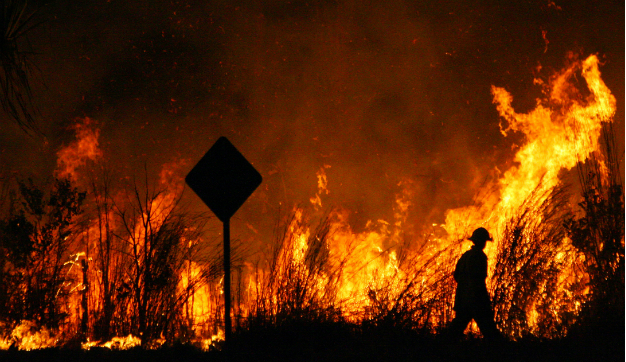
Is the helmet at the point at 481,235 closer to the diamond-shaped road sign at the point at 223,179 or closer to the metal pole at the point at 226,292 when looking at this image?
the diamond-shaped road sign at the point at 223,179

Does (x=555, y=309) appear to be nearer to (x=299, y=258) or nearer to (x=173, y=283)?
(x=299, y=258)

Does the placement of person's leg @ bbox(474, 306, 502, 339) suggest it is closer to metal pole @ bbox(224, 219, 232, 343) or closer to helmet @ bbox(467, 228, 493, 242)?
helmet @ bbox(467, 228, 493, 242)

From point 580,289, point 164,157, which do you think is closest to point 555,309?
point 580,289

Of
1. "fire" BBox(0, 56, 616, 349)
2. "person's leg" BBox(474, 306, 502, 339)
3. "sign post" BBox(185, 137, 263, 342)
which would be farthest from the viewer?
"fire" BBox(0, 56, 616, 349)

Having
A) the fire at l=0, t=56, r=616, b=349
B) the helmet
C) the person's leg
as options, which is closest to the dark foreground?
the person's leg

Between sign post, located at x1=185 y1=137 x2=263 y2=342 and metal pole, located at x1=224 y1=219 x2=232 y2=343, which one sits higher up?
sign post, located at x1=185 y1=137 x2=263 y2=342

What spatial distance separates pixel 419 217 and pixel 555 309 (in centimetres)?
853

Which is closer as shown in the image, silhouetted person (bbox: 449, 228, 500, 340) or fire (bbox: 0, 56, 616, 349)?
silhouetted person (bbox: 449, 228, 500, 340)

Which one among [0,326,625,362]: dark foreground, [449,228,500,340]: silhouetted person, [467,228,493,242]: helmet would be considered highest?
[467,228,493,242]: helmet

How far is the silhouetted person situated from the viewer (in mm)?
7848

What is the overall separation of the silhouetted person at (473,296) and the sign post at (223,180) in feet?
10.4

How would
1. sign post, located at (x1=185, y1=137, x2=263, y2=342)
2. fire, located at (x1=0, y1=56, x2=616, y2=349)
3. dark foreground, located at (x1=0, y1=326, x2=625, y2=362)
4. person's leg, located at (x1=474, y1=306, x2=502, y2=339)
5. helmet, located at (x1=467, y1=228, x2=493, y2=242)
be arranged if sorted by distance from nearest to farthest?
dark foreground, located at (x1=0, y1=326, x2=625, y2=362), sign post, located at (x1=185, y1=137, x2=263, y2=342), person's leg, located at (x1=474, y1=306, x2=502, y2=339), helmet, located at (x1=467, y1=228, x2=493, y2=242), fire, located at (x1=0, y1=56, x2=616, y2=349)

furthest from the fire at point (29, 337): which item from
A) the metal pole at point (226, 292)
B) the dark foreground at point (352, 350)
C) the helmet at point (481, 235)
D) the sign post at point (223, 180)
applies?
the helmet at point (481, 235)

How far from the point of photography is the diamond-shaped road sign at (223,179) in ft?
21.8
